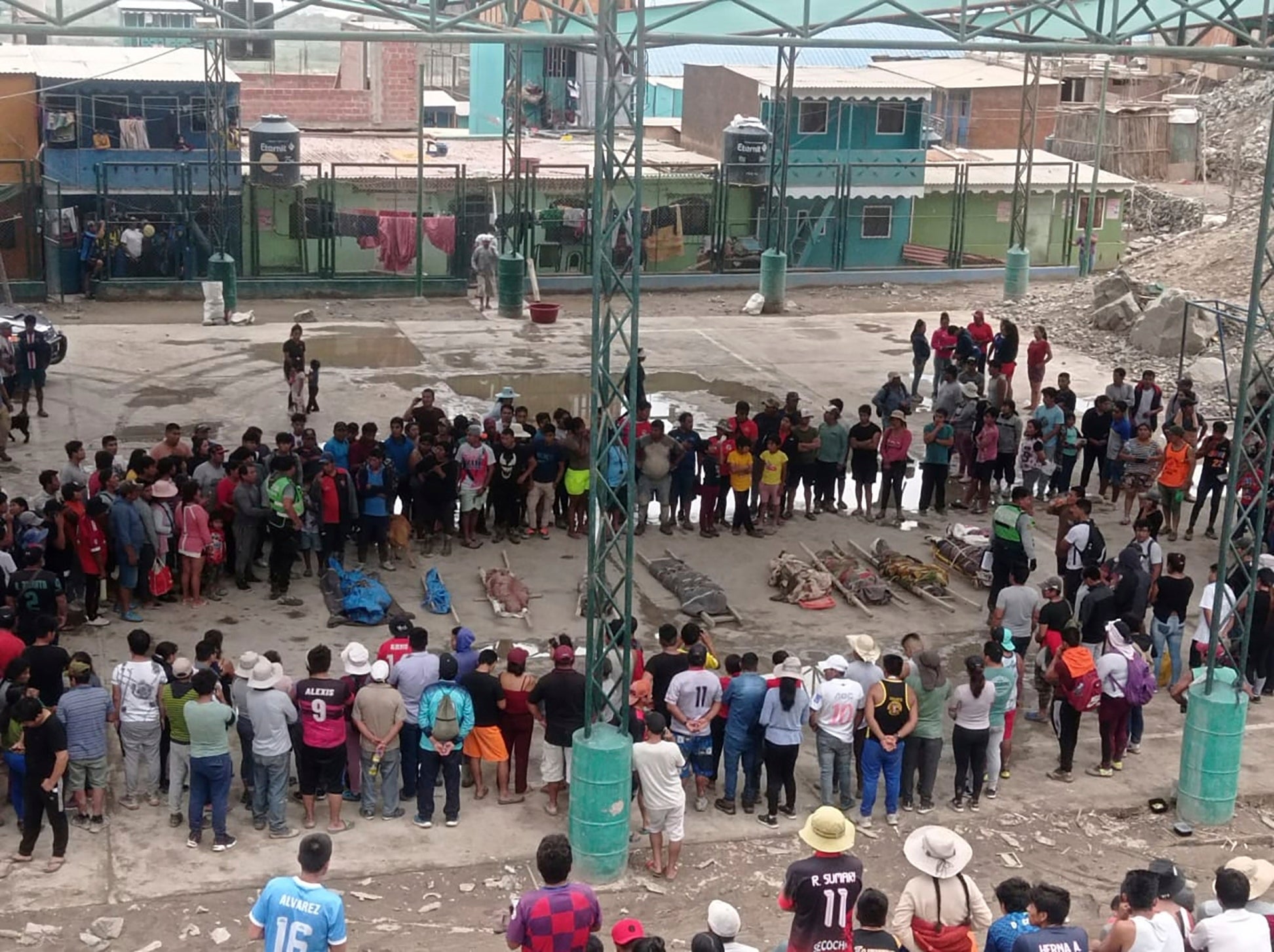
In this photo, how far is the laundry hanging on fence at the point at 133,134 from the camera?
29.7 meters

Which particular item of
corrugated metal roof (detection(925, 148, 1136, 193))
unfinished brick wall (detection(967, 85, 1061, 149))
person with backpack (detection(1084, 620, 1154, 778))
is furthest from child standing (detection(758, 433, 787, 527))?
unfinished brick wall (detection(967, 85, 1061, 149))

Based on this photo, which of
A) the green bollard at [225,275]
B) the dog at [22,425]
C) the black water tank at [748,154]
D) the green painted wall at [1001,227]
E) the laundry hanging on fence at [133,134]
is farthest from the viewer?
the green painted wall at [1001,227]

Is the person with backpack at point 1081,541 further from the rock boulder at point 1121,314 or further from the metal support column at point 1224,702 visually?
the rock boulder at point 1121,314

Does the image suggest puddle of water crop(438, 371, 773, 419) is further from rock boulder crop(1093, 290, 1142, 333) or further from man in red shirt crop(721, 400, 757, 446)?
rock boulder crop(1093, 290, 1142, 333)

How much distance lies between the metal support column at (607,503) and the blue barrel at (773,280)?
19625 millimetres

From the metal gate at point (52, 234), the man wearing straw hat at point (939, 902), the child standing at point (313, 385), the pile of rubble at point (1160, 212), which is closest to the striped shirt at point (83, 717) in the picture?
the man wearing straw hat at point (939, 902)

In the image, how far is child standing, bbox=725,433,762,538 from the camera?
17.9 metres

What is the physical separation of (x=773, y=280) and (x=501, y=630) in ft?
55.5

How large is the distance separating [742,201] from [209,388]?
13876 mm

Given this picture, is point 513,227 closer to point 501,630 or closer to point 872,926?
point 501,630

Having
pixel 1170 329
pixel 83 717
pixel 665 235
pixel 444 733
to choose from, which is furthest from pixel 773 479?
pixel 665 235

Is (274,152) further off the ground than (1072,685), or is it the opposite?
(274,152)

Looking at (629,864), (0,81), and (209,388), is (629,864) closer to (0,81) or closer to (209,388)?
(209,388)

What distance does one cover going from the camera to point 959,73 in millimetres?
47469
